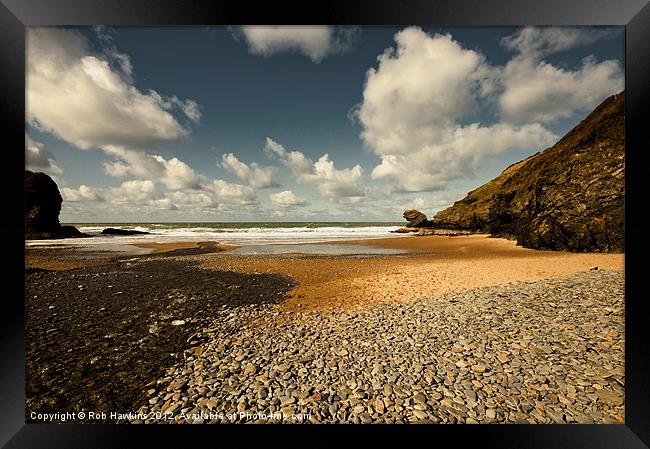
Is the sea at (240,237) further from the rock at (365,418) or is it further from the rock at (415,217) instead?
the rock at (365,418)

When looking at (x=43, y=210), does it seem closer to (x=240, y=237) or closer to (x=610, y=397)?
(x=240, y=237)

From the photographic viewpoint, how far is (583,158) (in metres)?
15.1

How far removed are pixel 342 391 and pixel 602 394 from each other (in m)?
3.70

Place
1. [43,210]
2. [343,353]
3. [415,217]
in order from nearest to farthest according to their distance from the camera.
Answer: [343,353] < [43,210] < [415,217]

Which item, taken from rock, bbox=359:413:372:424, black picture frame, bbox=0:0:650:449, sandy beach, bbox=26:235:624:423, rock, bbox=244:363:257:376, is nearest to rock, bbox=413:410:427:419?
sandy beach, bbox=26:235:624:423

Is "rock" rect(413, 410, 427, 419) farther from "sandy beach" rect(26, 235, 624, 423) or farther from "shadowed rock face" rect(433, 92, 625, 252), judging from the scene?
A: "shadowed rock face" rect(433, 92, 625, 252)

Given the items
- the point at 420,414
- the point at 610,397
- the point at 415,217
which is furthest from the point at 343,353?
the point at 415,217

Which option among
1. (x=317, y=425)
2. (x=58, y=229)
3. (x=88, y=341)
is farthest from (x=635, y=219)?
(x=58, y=229)

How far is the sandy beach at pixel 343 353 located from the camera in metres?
3.31

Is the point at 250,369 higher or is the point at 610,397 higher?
the point at 610,397

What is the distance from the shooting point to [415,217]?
60.2 metres
